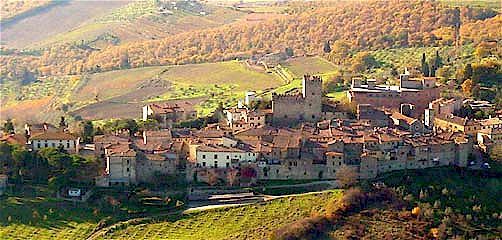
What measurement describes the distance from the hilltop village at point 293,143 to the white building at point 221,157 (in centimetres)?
4

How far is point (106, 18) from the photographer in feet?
271

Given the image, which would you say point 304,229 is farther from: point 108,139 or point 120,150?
point 108,139

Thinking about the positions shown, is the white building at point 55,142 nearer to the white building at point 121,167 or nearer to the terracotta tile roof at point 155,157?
the white building at point 121,167

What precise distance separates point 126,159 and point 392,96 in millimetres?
14542

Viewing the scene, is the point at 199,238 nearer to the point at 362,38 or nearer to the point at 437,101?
the point at 437,101

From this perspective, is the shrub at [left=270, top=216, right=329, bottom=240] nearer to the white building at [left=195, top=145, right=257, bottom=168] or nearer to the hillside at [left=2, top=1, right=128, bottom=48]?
the white building at [left=195, top=145, right=257, bottom=168]

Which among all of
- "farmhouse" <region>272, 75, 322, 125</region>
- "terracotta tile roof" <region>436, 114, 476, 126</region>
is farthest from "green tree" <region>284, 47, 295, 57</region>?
"terracotta tile roof" <region>436, 114, 476, 126</region>

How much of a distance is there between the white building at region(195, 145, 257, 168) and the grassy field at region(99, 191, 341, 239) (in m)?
2.53

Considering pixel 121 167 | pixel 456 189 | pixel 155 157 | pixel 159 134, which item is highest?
pixel 159 134

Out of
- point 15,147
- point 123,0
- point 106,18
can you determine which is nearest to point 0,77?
point 106,18

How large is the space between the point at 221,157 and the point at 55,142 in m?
6.98

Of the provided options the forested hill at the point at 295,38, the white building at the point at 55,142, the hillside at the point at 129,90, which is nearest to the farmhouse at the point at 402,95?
the hillside at the point at 129,90

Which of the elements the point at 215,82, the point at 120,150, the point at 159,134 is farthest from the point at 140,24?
the point at 120,150

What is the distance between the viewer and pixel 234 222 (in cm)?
3125
